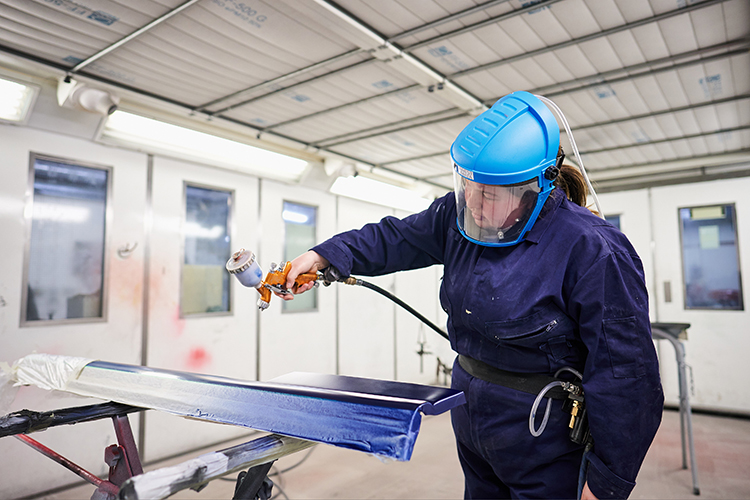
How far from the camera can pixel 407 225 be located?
5.38 ft

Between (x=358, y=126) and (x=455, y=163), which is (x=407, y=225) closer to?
(x=455, y=163)

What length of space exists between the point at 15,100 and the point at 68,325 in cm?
148

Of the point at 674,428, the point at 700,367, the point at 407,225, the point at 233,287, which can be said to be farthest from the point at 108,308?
the point at 700,367

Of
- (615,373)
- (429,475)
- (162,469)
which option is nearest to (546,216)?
(615,373)

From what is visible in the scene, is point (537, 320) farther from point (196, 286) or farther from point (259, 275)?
point (196, 286)

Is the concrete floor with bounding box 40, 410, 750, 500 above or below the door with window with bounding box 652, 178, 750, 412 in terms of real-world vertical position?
below

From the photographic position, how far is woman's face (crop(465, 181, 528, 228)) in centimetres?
127

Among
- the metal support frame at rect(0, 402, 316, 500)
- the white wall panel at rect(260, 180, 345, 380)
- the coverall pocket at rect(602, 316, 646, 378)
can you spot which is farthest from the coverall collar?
the white wall panel at rect(260, 180, 345, 380)

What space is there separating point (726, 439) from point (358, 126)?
4.52 metres

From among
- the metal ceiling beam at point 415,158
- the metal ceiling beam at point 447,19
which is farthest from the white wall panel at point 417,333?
the metal ceiling beam at point 447,19

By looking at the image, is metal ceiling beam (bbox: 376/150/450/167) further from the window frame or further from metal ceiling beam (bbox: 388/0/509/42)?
metal ceiling beam (bbox: 388/0/509/42)

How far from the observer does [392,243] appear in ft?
5.36

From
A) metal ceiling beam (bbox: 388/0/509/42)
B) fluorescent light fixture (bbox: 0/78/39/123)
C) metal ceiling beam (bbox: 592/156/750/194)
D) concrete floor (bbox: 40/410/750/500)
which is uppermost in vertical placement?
metal ceiling beam (bbox: 388/0/509/42)

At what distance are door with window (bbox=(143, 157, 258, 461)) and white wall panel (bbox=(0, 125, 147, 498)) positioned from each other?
0.15 m
